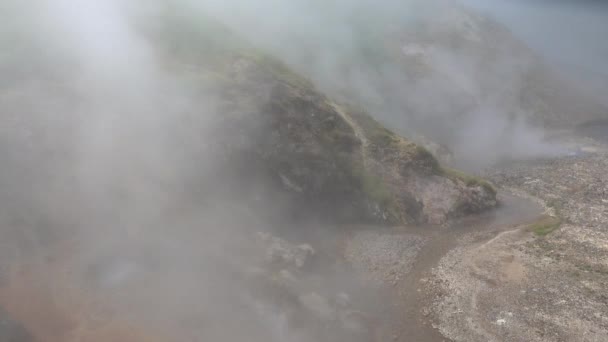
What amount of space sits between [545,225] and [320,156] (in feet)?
94.3

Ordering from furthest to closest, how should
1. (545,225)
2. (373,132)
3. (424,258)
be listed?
(373,132) < (545,225) < (424,258)

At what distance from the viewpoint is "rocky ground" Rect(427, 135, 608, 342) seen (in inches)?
1533

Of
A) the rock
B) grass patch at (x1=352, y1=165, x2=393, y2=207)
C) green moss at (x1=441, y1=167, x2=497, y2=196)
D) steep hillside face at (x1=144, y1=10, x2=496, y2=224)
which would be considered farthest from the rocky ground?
the rock

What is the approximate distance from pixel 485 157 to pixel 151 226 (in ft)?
194

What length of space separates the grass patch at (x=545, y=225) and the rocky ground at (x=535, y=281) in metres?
0.11

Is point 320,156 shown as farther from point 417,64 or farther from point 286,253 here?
point 417,64

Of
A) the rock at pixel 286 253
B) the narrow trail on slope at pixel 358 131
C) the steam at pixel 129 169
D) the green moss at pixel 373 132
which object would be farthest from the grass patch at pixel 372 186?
the rock at pixel 286 253

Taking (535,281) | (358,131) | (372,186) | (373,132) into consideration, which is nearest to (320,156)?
(372,186)

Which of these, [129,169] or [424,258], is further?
[129,169]

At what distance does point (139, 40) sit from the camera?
70688 millimetres

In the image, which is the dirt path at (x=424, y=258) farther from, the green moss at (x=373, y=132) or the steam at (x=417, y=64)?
the steam at (x=417, y=64)

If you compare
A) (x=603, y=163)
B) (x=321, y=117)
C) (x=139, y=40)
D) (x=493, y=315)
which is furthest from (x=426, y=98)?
(x=493, y=315)

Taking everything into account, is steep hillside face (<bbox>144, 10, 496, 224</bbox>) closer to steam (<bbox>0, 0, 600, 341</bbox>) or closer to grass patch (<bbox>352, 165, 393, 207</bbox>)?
grass patch (<bbox>352, 165, 393, 207</bbox>)

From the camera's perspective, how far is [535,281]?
45.0 meters
